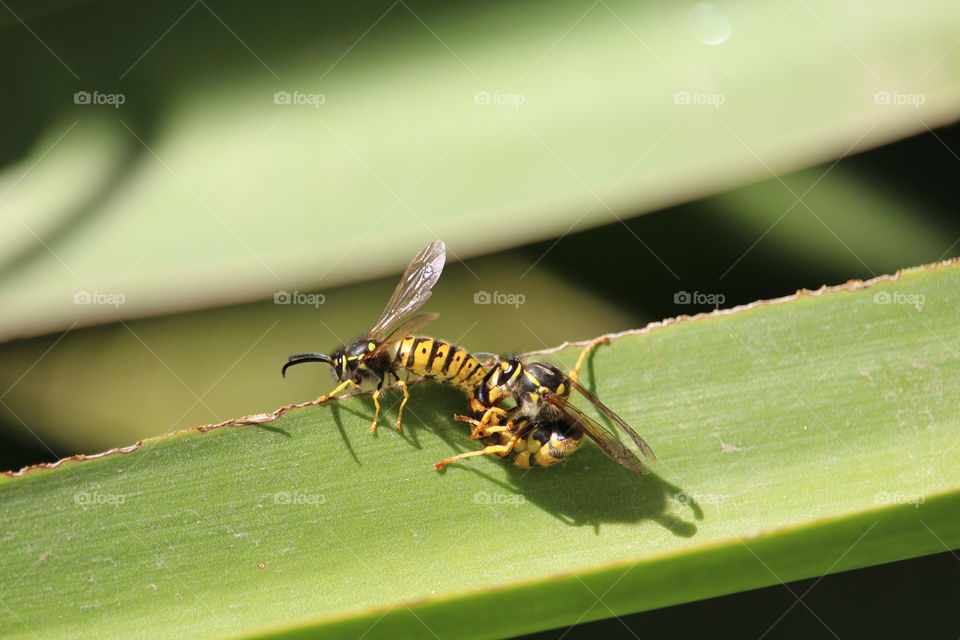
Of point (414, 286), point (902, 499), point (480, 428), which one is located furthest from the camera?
point (414, 286)

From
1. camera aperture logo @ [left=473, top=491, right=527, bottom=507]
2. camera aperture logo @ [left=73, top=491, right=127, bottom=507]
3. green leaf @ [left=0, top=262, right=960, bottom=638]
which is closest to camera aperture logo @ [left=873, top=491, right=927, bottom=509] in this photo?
green leaf @ [left=0, top=262, right=960, bottom=638]

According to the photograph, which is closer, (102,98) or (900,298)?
(900,298)

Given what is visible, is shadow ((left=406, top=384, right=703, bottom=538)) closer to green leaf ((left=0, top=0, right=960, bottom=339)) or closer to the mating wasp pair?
the mating wasp pair

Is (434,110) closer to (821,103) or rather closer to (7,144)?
(821,103)

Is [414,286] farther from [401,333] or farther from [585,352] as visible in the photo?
[585,352]

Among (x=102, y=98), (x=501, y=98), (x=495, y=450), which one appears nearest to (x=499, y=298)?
(x=501, y=98)

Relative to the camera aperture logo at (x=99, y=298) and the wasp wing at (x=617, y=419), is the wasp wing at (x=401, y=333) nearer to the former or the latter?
the wasp wing at (x=617, y=419)
